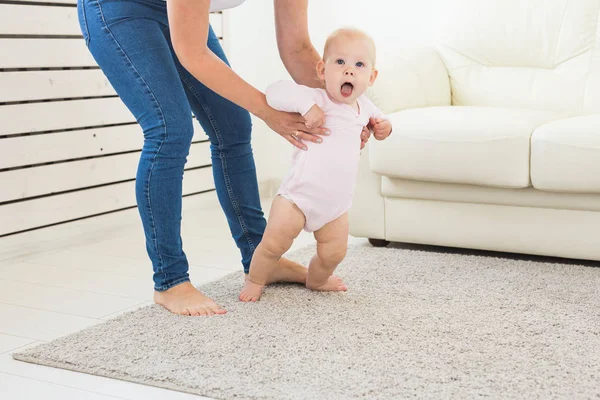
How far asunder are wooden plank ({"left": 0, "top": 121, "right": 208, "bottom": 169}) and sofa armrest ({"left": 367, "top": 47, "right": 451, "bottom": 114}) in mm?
980

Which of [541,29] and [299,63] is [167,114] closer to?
[299,63]

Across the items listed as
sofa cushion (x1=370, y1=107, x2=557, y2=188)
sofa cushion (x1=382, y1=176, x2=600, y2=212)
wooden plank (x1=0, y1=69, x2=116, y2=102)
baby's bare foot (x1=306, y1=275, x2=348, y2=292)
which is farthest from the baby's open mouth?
wooden plank (x1=0, y1=69, x2=116, y2=102)

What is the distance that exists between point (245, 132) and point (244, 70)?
1.78 m

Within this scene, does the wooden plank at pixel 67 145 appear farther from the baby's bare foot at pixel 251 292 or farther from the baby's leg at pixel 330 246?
the baby's leg at pixel 330 246

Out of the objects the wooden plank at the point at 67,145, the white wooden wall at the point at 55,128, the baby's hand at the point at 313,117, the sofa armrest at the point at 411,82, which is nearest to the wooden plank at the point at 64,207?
the white wooden wall at the point at 55,128

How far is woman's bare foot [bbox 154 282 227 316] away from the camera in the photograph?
191cm

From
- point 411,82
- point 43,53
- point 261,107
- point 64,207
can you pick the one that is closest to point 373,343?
point 261,107

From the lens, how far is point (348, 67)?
1844 millimetres

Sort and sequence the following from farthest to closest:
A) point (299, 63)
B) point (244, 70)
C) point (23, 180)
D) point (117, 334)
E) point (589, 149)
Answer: point (244, 70)
point (23, 180)
point (589, 149)
point (299, 63)
point (117, 334)

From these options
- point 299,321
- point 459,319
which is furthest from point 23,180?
point 459,319

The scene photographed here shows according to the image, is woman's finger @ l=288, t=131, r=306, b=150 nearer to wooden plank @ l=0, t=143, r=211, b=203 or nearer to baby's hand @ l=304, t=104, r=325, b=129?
baby's hand @ l=304, t=104, r=325, b=129

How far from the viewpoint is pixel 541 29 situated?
115 inches

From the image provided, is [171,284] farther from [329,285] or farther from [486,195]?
[486,195]

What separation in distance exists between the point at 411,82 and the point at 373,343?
128 cm
